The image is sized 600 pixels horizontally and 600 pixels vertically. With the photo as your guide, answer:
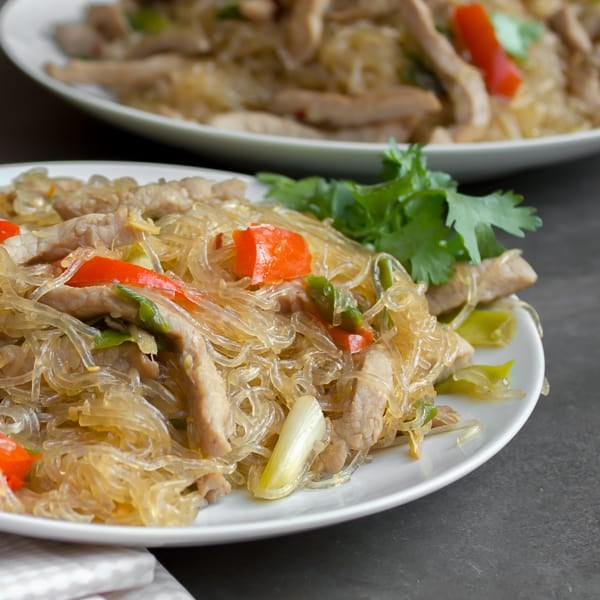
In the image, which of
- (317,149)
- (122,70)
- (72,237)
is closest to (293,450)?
(72,237)

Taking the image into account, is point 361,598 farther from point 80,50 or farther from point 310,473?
point 80,50

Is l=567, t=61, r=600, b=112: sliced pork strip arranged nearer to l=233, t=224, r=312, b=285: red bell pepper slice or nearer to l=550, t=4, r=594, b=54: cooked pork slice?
l=550, t=4, r=594, b=54: cooked pork slice

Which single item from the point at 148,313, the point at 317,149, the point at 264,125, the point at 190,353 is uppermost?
the point at 148,313

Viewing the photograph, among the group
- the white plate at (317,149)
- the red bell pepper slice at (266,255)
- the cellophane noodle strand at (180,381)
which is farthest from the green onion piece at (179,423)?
the white plate at (317,149)

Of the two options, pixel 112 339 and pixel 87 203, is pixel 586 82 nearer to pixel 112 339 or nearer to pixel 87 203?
pixel 87 203

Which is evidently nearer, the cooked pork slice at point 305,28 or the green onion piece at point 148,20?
the cooked pork slice at point 305,28

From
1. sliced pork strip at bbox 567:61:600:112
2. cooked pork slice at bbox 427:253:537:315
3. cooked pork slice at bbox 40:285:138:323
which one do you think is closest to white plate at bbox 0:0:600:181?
sliced pork strip at bbox 567:61:600:112

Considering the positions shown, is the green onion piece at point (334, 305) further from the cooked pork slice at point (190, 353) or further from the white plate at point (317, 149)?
the white plate at point (317, 149)
